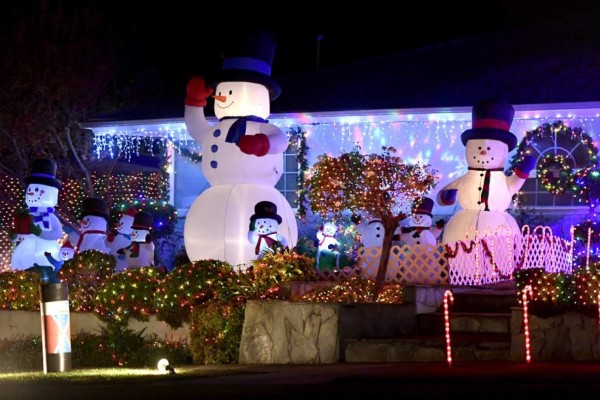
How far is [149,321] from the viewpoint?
16.6m

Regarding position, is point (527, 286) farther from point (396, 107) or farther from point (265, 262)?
point (396, 107)

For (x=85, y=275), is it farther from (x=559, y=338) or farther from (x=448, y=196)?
(x=559, y=338)

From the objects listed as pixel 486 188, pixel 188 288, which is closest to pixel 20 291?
pixel 188 288

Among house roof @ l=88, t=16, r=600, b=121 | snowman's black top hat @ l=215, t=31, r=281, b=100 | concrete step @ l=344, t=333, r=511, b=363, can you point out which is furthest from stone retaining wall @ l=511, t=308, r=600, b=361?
house roof @ l=88, t=16, r=600, b=121

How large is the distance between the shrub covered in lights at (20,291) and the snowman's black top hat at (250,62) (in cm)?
447

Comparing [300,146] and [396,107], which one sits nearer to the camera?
[396,107]

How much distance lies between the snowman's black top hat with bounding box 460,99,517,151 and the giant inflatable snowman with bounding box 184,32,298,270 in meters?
3.32

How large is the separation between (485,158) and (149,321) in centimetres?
656

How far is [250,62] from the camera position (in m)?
19.1

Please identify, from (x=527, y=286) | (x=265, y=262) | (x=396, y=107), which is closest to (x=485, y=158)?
(x=396, y=107)

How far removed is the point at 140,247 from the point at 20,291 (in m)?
3.10

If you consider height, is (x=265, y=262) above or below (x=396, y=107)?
below

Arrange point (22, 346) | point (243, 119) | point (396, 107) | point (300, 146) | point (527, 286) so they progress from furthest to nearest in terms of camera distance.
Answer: point (300, 146), point (396, 107), point (243, 119), point (22, 346), point (527, 286)

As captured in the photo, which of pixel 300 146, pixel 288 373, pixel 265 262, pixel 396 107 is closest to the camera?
pixel 288 373
